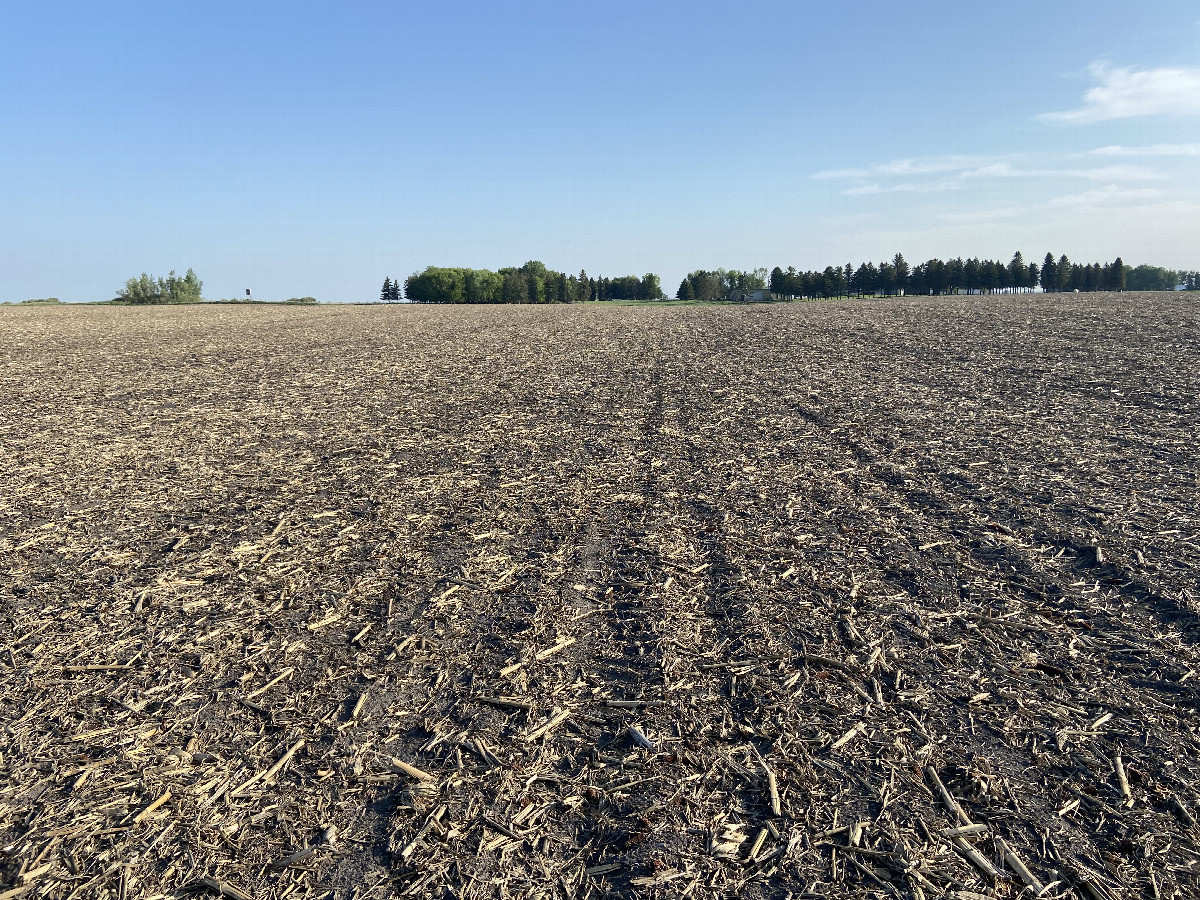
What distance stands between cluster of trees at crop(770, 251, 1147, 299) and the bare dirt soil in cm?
8498

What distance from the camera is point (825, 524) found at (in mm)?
6609

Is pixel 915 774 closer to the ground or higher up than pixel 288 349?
closer to the ground

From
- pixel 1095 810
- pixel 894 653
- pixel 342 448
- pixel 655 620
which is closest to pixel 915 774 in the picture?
pixel 1095 810

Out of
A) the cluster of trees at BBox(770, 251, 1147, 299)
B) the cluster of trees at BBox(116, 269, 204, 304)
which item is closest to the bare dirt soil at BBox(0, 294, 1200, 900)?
the cluster of trees at BBox(116, 269, 204, 304)

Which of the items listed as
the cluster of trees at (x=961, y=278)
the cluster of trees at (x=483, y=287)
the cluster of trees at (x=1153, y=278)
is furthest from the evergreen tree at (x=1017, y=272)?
the cluster of trees at (x=483, y=287)

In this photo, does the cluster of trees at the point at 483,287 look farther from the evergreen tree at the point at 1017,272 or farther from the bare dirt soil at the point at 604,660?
the bare dirt soil at the point at 604,660

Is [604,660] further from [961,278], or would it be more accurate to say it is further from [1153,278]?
[1153,278]

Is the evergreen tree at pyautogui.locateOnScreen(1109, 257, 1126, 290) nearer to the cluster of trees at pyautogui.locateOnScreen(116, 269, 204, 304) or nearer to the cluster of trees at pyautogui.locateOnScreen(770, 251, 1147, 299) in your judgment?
the cluster of trees at pyautogui.locateOnScreen(770, 251, 1147, 299)

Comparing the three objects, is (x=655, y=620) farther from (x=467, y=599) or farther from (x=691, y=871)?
(x=691, y=871)

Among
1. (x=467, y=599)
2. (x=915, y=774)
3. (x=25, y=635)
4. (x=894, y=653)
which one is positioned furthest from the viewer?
(x=467, y=599)

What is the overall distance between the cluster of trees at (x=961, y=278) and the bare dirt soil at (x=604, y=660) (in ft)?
279

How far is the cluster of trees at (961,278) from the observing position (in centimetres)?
8194

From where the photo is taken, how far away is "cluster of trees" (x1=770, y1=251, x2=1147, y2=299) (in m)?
81.9

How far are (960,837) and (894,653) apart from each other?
1.48 meters
